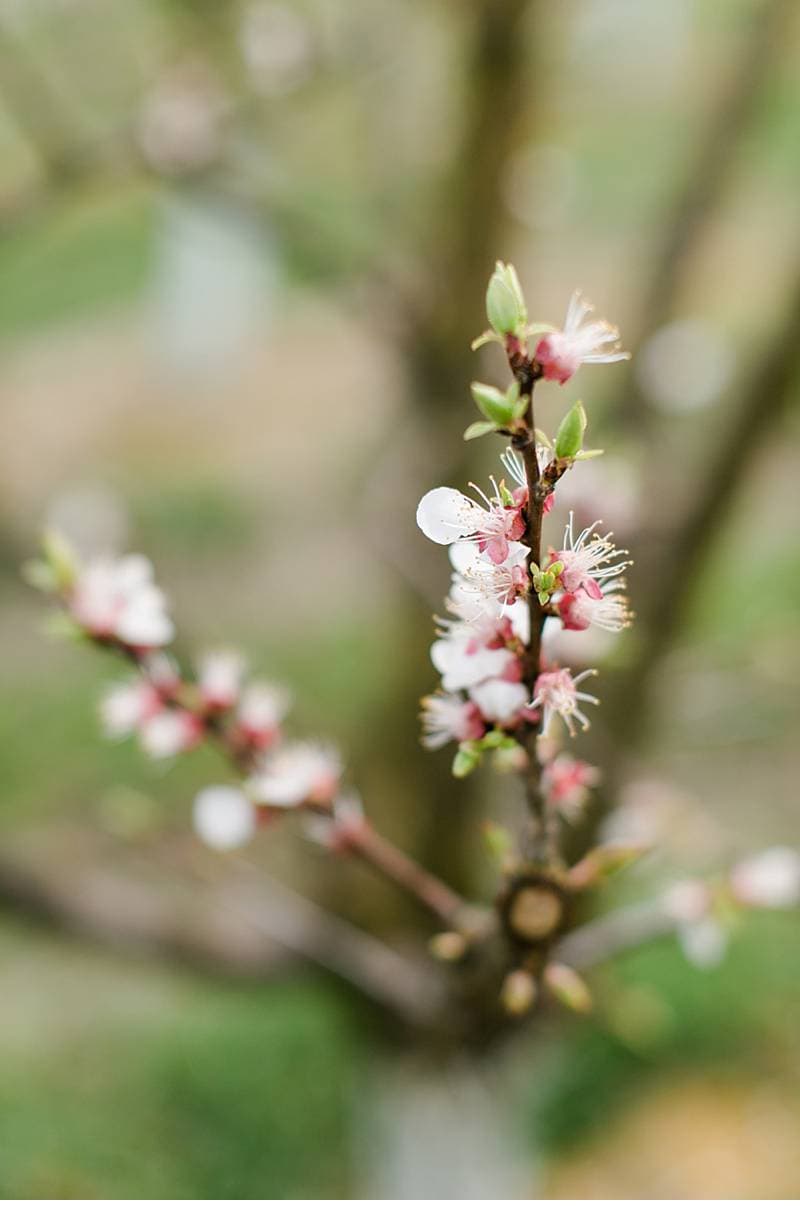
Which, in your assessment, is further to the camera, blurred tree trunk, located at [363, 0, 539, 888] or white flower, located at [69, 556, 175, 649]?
blurred tree trunk, located at [363, 0, 539, 888]

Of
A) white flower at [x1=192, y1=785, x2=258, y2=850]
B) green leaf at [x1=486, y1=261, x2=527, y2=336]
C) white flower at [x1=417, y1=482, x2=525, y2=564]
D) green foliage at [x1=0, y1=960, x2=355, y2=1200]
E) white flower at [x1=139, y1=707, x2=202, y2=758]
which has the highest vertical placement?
green foliage at [x1=0, y1=960, x2=355, y2=1200]

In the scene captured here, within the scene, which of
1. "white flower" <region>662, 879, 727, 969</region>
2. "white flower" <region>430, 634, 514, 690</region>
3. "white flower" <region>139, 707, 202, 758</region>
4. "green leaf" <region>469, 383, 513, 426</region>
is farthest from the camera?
"white flower" <region>662, 879, 727, 969</region>

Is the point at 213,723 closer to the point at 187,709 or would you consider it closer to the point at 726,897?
the point at 187,709

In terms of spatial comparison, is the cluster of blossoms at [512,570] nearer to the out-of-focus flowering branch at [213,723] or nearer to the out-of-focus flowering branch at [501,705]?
the out-of-focus flowering branch at [501,705]

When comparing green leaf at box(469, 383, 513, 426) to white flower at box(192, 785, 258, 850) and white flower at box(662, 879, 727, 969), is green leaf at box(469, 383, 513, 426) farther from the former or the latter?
white flower at box(662, 879, 727, 969)

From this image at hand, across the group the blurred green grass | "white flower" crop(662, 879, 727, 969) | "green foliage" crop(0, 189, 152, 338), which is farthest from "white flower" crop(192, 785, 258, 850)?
"green foliage" crop(0, 189, 152, 338)

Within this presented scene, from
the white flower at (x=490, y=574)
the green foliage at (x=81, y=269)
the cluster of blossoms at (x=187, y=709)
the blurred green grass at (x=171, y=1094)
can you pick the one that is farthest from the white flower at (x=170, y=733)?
the green foliage at (x=81, y=269)

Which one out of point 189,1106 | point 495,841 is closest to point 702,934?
point 495,841
